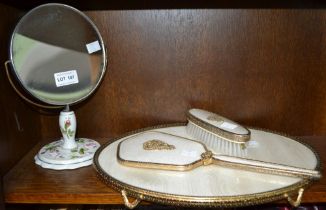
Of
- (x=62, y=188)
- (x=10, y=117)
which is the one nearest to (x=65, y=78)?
(x=10, y=117)

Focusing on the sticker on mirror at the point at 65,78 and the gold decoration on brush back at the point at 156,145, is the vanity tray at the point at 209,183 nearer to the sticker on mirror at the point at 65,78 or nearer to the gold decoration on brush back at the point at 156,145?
the gold decoration on brush back at the point at 156,145

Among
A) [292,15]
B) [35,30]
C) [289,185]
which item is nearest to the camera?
[289,185]

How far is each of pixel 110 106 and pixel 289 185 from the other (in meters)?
0.47

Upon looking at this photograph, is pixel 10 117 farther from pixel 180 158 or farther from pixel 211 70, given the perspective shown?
pixel 211 70

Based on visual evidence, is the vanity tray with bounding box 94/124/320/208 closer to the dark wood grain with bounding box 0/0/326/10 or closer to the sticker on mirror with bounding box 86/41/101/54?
the sticker on mirror with bounding box 86/41/101/54

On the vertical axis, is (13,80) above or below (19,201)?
above

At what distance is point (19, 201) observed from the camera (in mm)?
527

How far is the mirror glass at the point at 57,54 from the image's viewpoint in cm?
60

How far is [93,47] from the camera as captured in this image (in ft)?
2.21

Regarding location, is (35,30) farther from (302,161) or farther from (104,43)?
(302,161)

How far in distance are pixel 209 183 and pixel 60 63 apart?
1.32 ft

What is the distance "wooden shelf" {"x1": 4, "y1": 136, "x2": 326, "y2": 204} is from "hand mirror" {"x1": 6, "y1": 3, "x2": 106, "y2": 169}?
0.03 meters

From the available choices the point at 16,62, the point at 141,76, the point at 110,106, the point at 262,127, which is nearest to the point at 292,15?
the point at 262,127

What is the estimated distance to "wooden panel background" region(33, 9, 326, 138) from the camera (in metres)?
0.72
